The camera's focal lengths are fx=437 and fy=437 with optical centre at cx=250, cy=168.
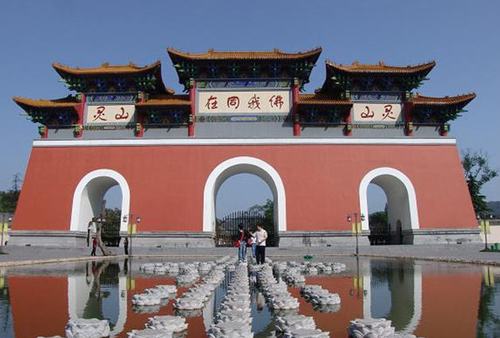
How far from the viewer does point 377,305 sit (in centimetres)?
573

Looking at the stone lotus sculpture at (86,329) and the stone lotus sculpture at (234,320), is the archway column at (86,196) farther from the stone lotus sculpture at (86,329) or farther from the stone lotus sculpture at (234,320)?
the stone lotus sculpture at (86,329)

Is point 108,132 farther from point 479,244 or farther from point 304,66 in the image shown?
point 479,244

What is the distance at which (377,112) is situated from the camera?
2253cm

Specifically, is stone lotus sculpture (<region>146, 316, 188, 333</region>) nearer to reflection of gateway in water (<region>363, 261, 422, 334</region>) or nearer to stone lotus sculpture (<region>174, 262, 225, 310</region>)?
stone lotus sculpture (<region>174, 262, 225, 310</region>)

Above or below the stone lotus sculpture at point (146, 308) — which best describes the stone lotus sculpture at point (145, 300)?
above

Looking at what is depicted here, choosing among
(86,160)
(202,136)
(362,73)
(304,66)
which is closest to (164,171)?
(202,136)

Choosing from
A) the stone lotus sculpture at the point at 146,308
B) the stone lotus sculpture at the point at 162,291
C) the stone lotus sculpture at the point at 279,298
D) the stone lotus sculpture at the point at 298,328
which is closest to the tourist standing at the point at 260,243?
the stone lotus sculpture at the point at 279,298

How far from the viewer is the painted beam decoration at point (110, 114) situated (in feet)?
73.8

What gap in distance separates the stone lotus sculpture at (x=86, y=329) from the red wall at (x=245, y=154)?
55.4 feet

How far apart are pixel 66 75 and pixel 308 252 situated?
15341mm

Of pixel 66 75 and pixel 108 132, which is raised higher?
pixel 66 75

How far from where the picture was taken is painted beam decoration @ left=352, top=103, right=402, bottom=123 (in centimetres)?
2244

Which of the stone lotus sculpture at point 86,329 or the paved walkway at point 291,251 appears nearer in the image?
the stone lotus sculpture at point 86,329

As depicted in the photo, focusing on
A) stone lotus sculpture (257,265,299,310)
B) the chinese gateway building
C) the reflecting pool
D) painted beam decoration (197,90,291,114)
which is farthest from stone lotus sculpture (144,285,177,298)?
painted beam decoration (197,90,291,114)
